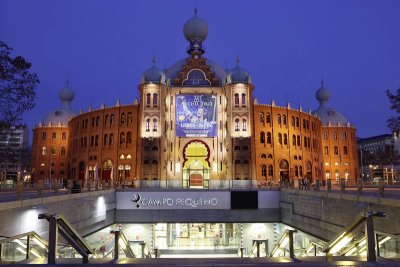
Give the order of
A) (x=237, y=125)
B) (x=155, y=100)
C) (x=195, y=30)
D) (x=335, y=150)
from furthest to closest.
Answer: (x=335, y=150)
(x=195, y=30)
(x=155, y=100)
(x=237, y=125)

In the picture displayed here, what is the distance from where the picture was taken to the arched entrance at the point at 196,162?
5491 cm

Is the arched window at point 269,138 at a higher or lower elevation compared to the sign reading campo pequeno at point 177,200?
higher

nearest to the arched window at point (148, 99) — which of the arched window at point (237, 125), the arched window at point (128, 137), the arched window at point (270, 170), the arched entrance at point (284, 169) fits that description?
the arched window at point (128, 137)

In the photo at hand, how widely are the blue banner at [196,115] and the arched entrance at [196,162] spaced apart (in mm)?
2240

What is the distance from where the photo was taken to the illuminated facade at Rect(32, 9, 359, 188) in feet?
175

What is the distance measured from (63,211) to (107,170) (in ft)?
114

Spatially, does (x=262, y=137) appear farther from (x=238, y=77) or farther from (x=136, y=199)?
(x=136, y=199)

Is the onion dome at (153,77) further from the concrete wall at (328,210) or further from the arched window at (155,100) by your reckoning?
the concrete wall at (328,210)

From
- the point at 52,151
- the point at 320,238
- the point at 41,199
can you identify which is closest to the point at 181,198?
the point at 320,238

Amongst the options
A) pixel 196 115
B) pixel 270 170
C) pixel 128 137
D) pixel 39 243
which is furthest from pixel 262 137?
pixel 39 243

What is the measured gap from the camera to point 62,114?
7969 cm

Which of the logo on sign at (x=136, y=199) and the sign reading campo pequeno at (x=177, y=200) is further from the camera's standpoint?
the logo on sign at (x=136, y=199)

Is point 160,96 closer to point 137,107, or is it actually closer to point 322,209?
point 137,107

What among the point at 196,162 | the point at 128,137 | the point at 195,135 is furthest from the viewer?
the point at 128,137
